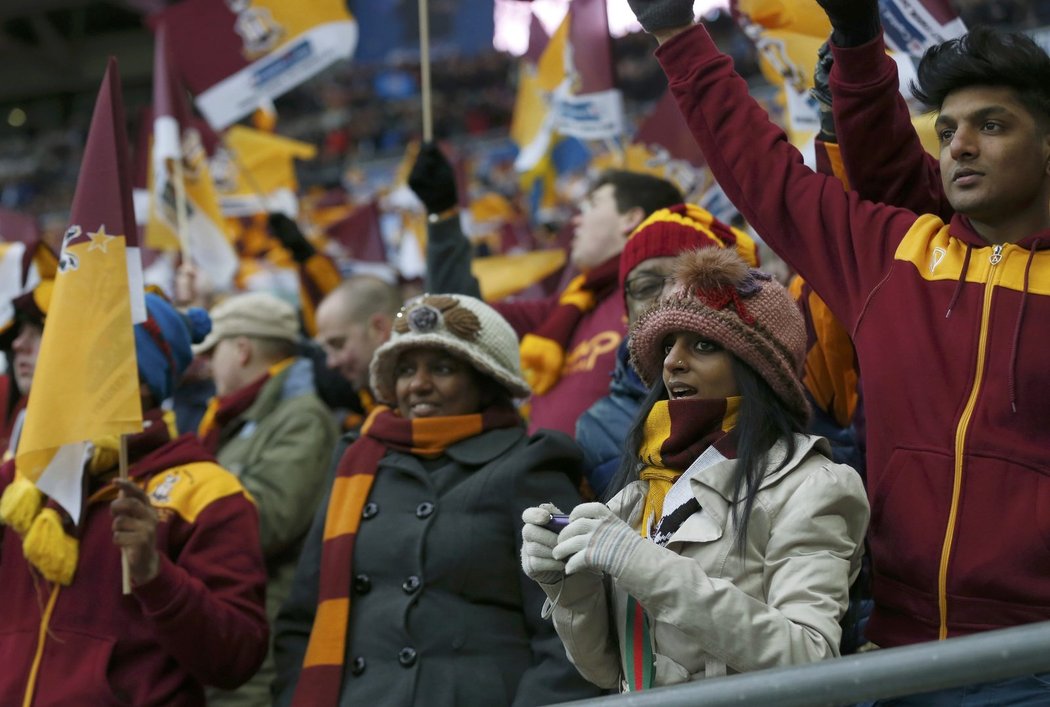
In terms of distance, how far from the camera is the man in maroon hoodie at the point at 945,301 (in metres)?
2.58

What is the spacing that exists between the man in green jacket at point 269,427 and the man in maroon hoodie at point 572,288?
0.60 m

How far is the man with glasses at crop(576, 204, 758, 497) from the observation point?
3.78 metres

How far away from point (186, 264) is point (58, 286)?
277 centimetres

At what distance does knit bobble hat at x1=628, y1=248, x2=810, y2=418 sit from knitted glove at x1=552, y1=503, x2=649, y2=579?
1.62ft

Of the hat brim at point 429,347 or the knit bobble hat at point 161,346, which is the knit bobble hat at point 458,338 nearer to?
the hat brim at point 429,347

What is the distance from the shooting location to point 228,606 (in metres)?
3.80

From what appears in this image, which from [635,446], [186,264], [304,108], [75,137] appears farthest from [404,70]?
[635,446]

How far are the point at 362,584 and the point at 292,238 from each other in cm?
292

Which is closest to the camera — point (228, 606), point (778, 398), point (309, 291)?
point (778, 398)

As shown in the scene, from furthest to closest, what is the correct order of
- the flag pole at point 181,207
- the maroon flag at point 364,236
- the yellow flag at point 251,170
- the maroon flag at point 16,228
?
the maroon flag at point 364,236 → the yellow flag at point 251,170 → the maroon flag at point 16,228 → the flag pole at point 181,207

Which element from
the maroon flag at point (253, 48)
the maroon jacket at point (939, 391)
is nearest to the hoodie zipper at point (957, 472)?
the maroon jacket at point (939, 391)

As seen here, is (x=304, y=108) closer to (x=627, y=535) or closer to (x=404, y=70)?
(x=404, y=70)

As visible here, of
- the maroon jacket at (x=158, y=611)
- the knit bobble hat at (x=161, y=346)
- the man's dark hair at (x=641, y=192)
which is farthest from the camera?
the man's dark hair at (x=641, y=192)

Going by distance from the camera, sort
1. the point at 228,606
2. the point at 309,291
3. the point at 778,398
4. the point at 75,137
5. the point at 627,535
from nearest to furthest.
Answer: the point at 627,535
the point at 778,398
the point at 228,606
the point at 309,291
the point at 75,137
